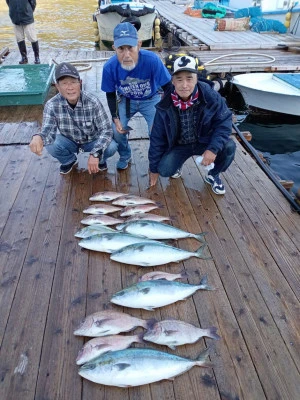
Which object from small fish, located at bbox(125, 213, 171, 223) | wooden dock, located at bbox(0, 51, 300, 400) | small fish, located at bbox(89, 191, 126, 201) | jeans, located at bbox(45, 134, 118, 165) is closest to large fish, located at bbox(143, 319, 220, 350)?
wooden dock, located at bbox(0, 51, 300, 400)

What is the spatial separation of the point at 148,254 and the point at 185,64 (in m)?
1.78

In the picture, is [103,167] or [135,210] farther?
[103,167]

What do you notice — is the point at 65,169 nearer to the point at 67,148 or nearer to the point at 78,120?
the point at 67,148

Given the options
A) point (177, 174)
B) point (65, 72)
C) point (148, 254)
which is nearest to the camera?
point (148, 254)

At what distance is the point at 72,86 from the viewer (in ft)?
11.0

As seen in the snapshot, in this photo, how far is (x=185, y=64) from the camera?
2.95m

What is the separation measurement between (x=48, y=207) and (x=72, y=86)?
4.41 ft

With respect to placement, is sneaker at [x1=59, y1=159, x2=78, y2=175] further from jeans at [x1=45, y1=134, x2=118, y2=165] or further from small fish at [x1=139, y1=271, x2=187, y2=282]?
small fish at [x1=139, y1=271, x2=187, y2=282]

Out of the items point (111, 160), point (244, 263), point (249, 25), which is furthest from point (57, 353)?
point (249, 25)

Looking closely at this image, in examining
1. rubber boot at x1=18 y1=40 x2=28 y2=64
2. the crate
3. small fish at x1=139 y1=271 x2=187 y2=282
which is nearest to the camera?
small fish at x1=139 y1=271 x2=187 y2=282

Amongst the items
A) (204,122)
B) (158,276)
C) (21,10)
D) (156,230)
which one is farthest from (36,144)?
(21,10)

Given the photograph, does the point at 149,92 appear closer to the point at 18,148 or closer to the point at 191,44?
the point at 18,148

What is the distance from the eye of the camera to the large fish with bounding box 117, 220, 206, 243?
10.1 feet

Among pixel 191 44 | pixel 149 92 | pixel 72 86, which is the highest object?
pixel 72 86
